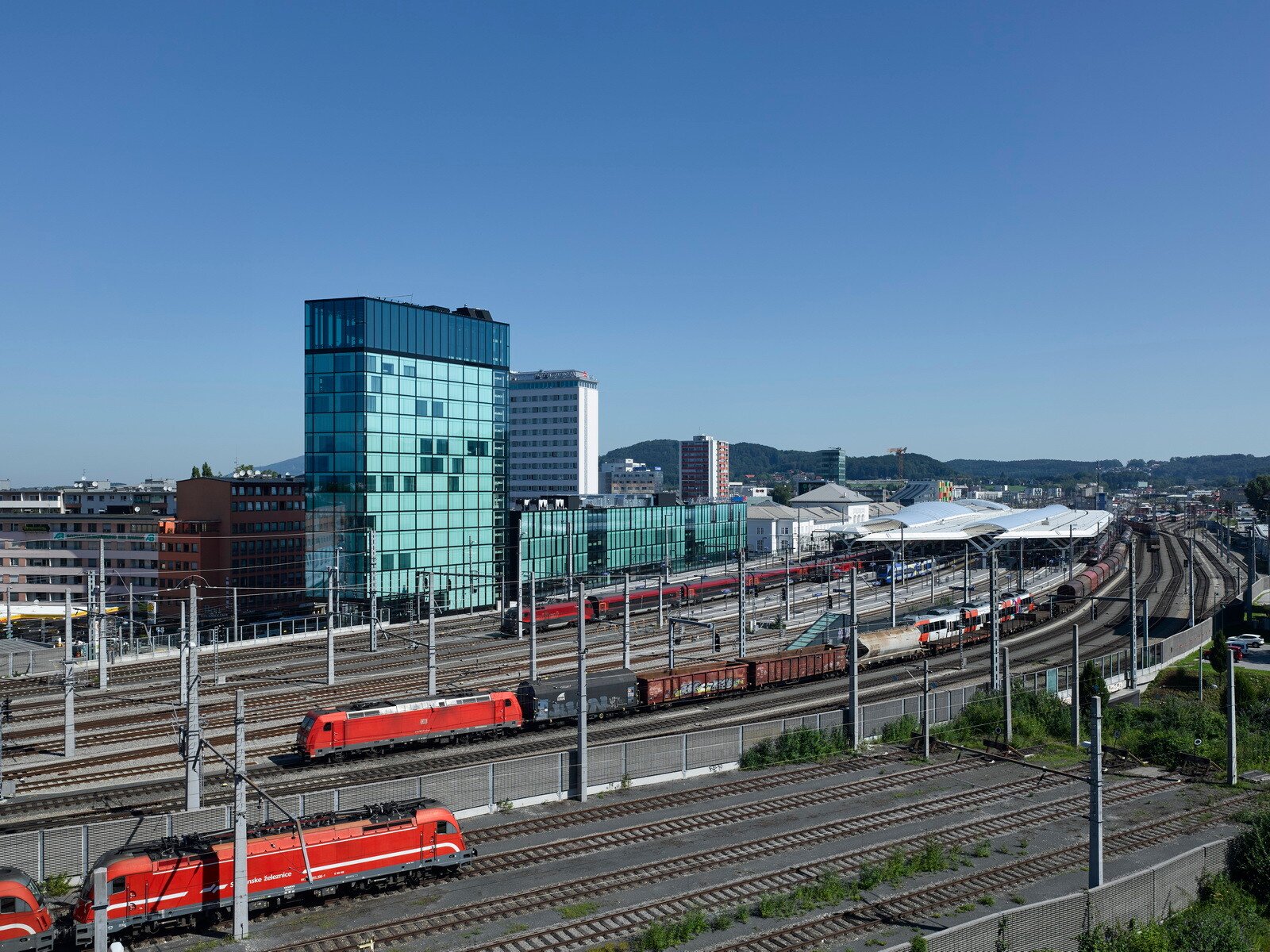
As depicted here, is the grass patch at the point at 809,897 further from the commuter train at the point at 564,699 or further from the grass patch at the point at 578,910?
the commuter train at the point at 564,699

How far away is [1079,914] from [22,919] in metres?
23.5

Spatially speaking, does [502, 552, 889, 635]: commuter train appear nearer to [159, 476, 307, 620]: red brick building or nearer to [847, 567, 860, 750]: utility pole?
[847, 567, 860, 750]: utility pole

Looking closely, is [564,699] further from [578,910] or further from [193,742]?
[578,910]

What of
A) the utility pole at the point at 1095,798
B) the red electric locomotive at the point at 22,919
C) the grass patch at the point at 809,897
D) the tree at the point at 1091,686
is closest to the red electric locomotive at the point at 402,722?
the red electric locomotive at the point at 22,919

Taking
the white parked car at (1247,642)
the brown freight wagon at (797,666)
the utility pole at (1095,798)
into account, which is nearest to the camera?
the utility pole at (1095,798)

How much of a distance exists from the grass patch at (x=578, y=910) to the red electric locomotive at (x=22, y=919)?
37.9 ft

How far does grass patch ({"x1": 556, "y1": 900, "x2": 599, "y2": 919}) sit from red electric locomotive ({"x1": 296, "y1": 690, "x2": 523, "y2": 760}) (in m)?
16.4

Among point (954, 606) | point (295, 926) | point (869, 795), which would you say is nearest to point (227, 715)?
point (295, 926)

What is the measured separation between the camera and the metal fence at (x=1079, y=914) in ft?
64.0

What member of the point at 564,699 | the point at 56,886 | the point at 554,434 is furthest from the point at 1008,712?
the point at 554,434

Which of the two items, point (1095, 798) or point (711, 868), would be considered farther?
point (711, 868)

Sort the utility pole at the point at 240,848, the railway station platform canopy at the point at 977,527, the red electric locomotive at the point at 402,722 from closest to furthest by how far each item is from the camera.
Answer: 1. the utility pole at the point at 240,848
2. the red electric locomotive at the point at 402,722
3. the railway station platform canopy at the point at 977,527

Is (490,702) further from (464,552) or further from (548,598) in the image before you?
(464,552)

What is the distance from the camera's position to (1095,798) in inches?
870
